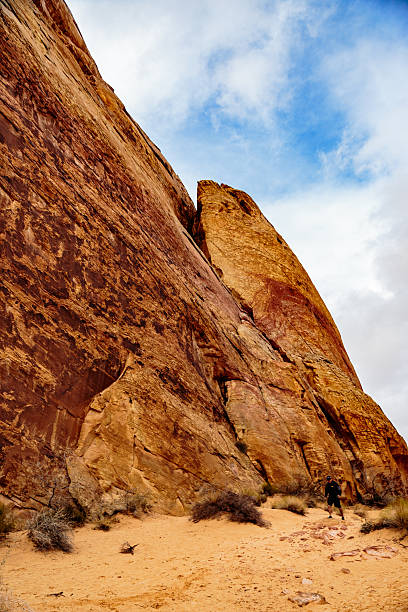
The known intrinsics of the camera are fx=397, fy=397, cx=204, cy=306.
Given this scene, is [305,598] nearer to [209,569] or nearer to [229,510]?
[209,569]

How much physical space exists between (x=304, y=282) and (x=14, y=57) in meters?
19.3

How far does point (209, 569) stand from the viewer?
614 cm

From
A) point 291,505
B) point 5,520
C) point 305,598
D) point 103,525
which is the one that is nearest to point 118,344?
point 103,525

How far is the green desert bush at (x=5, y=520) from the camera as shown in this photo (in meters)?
6.62

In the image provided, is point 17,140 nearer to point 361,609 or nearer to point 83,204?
point 83,204

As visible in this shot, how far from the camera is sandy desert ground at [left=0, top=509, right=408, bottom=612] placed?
15.6 feet

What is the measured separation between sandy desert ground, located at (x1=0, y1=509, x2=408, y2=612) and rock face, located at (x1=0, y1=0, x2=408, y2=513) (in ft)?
4.69

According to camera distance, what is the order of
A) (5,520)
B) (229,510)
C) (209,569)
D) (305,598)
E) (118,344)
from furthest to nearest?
(118,344) < (229,510) < (5,520) < (209,569) < (305,598)

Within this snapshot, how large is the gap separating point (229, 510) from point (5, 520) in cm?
474

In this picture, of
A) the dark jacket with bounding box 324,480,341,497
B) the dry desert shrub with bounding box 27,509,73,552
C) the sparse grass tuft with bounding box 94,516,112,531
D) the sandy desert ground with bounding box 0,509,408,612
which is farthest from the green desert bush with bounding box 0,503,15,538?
the dark jacket with bounding box 324,480,341,497

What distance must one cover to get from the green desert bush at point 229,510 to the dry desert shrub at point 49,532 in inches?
120

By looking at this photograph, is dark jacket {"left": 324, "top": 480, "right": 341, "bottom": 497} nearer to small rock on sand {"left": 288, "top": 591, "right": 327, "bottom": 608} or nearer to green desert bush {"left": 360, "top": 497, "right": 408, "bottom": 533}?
green desert bush {"left": 360, "top": 497, "right": 408, "bottom": 533}

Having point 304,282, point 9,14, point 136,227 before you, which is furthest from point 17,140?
point 304,282

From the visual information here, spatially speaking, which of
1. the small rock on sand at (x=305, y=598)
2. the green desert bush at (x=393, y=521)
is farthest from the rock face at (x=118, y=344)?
the small rock on sand at (x=305, y=598)
